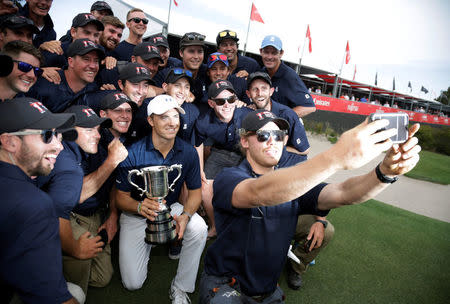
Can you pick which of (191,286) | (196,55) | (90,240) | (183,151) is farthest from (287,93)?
(90,240)

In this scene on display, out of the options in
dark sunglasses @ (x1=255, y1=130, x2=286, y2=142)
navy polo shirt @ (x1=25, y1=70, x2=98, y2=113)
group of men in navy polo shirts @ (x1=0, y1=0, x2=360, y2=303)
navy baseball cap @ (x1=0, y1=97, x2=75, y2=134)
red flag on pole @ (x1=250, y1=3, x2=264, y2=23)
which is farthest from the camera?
red flag on pole @ (x1=250, y1=3, x2=264, y2=23)

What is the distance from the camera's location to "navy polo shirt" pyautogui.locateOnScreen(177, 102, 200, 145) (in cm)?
427

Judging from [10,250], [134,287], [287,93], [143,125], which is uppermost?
[287,93]

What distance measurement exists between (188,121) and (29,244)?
3.01m

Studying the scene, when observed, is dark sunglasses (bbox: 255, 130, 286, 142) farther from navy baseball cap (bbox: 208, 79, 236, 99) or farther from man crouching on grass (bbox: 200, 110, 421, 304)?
navy baseball cap (bbox: 208, 79, 236, 99)

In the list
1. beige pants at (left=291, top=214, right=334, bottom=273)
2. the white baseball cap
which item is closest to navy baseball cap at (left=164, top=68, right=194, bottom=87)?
the white baseball cap

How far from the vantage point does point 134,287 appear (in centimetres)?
310

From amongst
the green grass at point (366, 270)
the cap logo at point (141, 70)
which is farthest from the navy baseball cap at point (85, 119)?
the green grass at point (366, 270)

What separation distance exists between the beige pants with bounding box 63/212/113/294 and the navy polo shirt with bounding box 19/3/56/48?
366 cm

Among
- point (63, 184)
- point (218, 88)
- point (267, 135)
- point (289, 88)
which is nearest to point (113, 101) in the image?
point (63, 184)

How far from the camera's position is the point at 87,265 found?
2949mm

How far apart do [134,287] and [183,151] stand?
167cm

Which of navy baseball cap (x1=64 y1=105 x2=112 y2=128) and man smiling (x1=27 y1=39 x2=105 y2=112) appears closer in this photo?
navy baseball cap (x1=64 y1=105 x2=112 y2=128)

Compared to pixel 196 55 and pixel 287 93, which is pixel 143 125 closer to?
pixel 196 55
